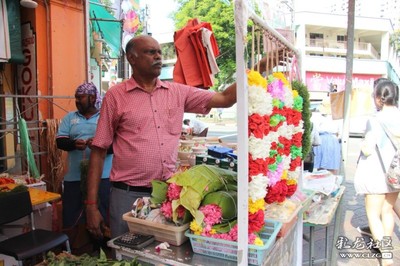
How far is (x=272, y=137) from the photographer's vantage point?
1.56 metres

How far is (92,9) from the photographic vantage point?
584cm

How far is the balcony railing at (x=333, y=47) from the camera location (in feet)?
83.1

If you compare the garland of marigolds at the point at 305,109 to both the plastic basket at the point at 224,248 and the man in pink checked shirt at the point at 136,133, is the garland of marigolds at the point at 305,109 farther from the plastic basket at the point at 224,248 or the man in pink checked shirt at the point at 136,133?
the plastic basket at the point at 224,248

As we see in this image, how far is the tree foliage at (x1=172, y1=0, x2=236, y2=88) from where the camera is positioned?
1410 cm

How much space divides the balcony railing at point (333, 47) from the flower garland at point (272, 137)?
25.0 meters

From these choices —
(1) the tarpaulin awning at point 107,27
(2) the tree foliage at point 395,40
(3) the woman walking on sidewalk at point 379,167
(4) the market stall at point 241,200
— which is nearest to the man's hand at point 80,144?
(4) the market stall at point 241,200

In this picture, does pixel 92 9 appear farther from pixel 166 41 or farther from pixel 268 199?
pixel 166 41

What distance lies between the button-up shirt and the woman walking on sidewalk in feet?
7.35

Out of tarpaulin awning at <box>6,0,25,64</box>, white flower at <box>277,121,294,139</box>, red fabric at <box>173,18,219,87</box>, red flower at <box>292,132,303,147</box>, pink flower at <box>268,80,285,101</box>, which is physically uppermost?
tarpaulin awning at <box>6,0,25,64</box>

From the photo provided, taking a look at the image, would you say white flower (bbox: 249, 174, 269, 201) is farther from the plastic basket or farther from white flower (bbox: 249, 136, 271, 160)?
the plastic basket

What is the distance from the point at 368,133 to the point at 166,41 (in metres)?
22.0

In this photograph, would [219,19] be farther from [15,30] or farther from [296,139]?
[296,139]

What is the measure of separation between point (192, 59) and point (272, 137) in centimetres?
190

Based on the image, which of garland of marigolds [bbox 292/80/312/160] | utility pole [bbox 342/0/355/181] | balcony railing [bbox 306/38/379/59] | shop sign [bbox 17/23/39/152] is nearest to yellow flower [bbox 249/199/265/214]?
garland of marigolds [bbox 292/80/312/160]
